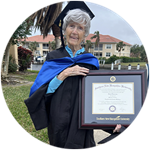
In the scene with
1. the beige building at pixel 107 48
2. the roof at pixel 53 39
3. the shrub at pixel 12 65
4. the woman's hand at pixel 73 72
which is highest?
the roof at pixel 53 39

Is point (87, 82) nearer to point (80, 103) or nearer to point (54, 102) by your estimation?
point (80, 103)

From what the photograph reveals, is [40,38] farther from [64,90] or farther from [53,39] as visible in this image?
[64,90]

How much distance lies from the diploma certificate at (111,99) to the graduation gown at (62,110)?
0.25 m

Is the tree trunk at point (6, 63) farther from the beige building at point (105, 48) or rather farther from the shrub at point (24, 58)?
the beige building at point (105, 48)

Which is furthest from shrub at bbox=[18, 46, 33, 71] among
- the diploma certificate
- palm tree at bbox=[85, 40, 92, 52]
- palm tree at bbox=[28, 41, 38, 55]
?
the diploma certificate

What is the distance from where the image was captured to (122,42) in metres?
1.70

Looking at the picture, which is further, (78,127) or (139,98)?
(78,127)

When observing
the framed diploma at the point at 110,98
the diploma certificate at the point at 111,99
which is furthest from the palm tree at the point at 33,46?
the diploma certificate at the point at 111,99

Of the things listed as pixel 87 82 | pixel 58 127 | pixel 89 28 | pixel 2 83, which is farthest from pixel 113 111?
pixel 2 83

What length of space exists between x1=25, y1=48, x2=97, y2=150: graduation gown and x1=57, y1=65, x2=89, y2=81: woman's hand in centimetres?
8

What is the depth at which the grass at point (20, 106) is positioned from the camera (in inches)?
65.6

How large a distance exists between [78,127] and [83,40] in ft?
3.39

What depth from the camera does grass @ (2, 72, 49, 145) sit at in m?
1.67

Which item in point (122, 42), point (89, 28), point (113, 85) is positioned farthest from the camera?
point (122, 42)
